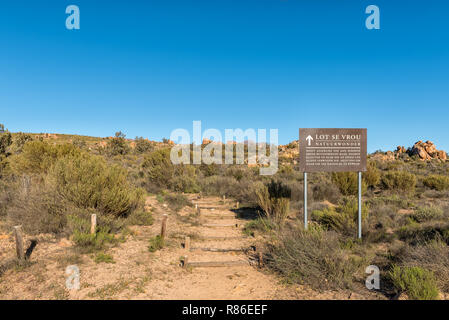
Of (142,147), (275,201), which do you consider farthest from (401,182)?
(142,147)

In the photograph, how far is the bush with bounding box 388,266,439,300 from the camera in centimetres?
378

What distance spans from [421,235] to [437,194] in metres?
9.22

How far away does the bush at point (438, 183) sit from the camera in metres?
14.9

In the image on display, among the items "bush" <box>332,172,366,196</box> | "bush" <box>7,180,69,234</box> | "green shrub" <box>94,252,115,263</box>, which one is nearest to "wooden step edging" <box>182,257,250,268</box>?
"green shrub" <box>94,252,115,263</box>

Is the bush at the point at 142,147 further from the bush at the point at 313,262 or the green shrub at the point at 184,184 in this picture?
the bush at the point at 313,262

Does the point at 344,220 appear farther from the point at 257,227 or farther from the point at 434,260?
the point at 434,260

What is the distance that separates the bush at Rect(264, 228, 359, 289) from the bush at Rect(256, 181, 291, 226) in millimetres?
3638

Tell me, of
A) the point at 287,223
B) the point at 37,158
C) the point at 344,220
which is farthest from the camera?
the point at 37,158

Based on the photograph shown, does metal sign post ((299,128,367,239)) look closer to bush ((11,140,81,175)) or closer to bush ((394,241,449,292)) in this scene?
bush ((394,241,449,292))

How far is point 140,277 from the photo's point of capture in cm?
508

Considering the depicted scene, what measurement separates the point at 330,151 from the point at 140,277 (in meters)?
6.12

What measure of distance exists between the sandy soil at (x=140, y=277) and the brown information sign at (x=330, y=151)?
308 cm
